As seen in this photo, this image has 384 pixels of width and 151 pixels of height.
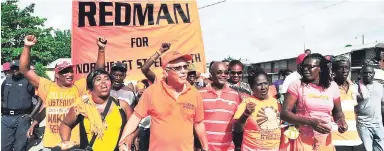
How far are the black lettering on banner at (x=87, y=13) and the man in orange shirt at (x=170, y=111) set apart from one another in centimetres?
283

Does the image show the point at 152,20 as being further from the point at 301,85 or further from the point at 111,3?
the point at 301,85

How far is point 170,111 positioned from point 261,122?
3.68ft

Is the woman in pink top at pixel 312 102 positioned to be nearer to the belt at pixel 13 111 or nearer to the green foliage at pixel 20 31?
the belt at pixel 13 111

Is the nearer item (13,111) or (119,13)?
(119,13)

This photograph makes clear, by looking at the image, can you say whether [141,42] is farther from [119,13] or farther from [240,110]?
[240,110]

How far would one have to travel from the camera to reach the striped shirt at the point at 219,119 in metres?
4.72

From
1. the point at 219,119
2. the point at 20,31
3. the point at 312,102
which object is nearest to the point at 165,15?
the point at 219,119

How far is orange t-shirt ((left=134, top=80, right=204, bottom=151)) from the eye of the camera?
390 centimetres

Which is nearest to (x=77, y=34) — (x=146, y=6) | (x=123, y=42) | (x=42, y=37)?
(x=123, y=42)

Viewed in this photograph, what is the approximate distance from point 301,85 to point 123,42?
3.07 meters

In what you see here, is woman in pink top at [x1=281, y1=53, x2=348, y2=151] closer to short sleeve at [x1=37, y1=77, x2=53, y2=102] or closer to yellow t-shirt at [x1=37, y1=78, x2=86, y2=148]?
yellow t-shirt at [x1=37, y1=78, x2=86, y2=148]

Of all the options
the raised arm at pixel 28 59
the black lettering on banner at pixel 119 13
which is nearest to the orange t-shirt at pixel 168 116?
the raised arm at pixel 28 59

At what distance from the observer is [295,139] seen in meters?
4.54

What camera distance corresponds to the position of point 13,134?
7.08 m
